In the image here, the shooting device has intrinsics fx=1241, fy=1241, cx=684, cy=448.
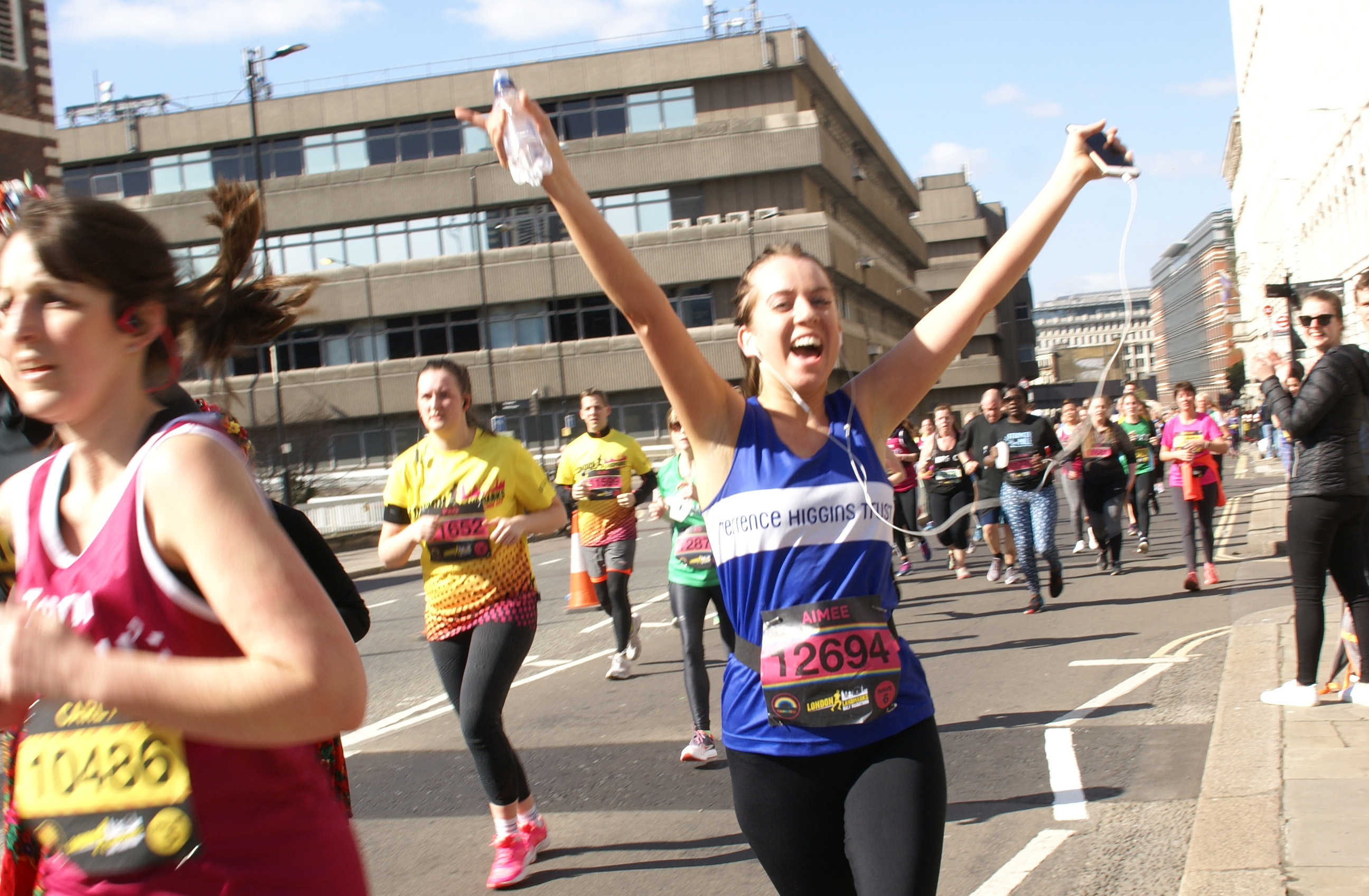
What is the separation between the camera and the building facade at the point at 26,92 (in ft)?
87.0

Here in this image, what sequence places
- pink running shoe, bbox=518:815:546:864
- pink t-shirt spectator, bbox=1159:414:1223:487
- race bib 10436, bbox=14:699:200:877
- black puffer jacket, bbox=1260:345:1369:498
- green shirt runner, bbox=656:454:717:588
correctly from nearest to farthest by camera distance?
1. race bib 10436, bbox=14:699:200:877
2. pink running shoe, bbox=518:815:546:864
3. black puffer jacket, bbox=1260:345:1369:498
4. green shirt runner, bbox=656:454:717:588
5. pink t-shirt spectator, bbox=1159:414:1223:487

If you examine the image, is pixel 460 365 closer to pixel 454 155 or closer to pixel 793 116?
pixel 793 116

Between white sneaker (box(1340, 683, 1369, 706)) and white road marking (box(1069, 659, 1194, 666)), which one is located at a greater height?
white sneaker (box(1340, 683, 1369, 706))

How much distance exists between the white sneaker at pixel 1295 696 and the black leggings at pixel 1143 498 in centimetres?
872

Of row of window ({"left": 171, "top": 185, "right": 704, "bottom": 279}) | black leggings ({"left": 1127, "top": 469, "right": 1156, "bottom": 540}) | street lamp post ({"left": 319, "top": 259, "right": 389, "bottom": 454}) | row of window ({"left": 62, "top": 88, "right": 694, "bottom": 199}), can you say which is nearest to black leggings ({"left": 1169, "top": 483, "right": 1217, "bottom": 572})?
black leggings ({"left": 1127, "top": 469, "right": 1156, "bottom": 540})

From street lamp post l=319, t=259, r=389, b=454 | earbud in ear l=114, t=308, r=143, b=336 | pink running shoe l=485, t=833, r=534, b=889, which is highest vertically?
street lamp post l=319, t=259, r=389, b=454

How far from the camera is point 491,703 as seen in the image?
475cm

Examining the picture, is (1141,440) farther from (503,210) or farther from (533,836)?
(503,210)

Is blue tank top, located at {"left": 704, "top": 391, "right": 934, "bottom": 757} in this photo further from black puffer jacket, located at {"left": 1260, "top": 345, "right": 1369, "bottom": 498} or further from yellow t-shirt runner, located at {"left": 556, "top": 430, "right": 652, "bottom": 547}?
yellow t-shirt runner, located at {"left": 556, "top": 430, "right": 652, "bottom": 547}

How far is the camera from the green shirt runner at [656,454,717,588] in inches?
261

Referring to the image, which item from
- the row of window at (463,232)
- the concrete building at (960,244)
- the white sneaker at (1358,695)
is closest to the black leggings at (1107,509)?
the white sneaker at (1358,695)

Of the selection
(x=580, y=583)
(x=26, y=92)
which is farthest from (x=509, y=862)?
(x=26, y=92)

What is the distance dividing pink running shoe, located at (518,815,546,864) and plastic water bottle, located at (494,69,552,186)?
10.8 feet

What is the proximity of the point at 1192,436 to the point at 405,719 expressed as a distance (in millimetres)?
7356
